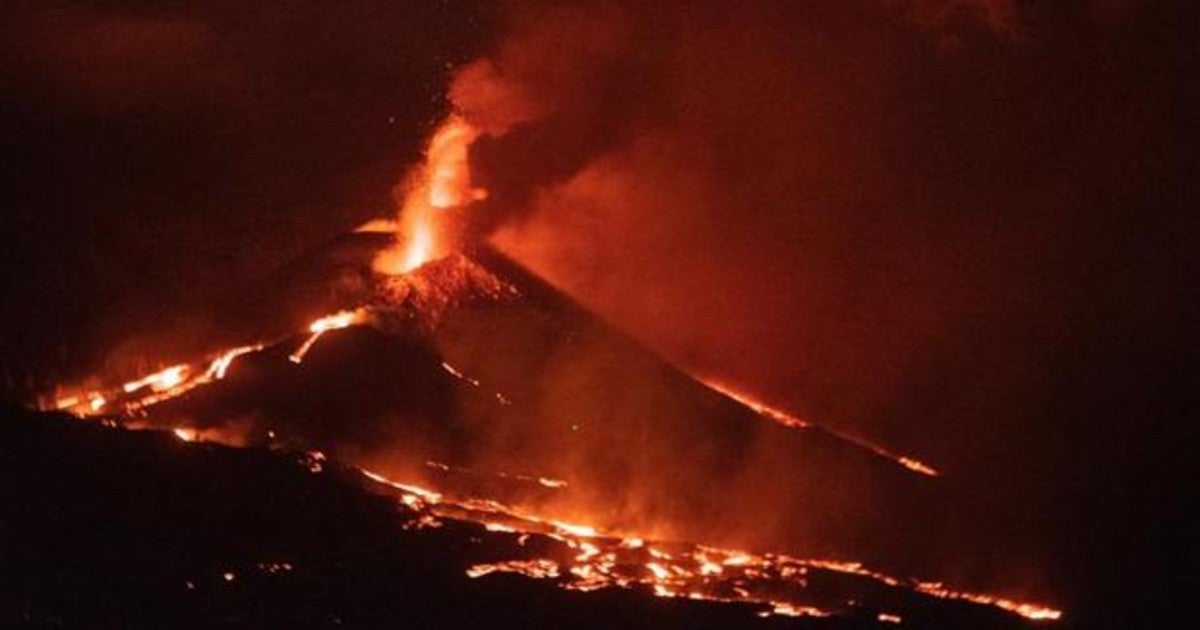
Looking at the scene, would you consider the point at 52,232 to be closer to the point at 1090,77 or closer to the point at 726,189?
the point at 726,189

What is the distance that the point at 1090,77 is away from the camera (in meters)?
10.2

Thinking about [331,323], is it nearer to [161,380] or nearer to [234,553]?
[161,380]

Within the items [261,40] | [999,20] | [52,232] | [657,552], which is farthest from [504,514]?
[999,20]

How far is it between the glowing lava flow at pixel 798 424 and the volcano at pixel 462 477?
0.03m

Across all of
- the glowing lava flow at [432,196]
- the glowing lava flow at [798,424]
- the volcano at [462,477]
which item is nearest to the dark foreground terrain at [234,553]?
the volcano at [462,477]

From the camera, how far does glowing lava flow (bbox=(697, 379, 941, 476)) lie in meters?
8.41

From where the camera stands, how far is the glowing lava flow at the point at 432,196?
875cm

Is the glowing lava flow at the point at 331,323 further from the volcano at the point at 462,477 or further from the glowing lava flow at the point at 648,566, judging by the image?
the glowing lava flow at the point at 648,566

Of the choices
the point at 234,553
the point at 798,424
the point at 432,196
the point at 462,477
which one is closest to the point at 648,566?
the point at 462,477

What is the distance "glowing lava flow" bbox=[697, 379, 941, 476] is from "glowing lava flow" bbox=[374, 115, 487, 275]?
1.74 meters

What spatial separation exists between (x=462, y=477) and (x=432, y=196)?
2.27 metres

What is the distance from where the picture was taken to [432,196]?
9.22 metres

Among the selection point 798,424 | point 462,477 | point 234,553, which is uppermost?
point 798,424

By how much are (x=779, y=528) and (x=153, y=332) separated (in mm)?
3366
